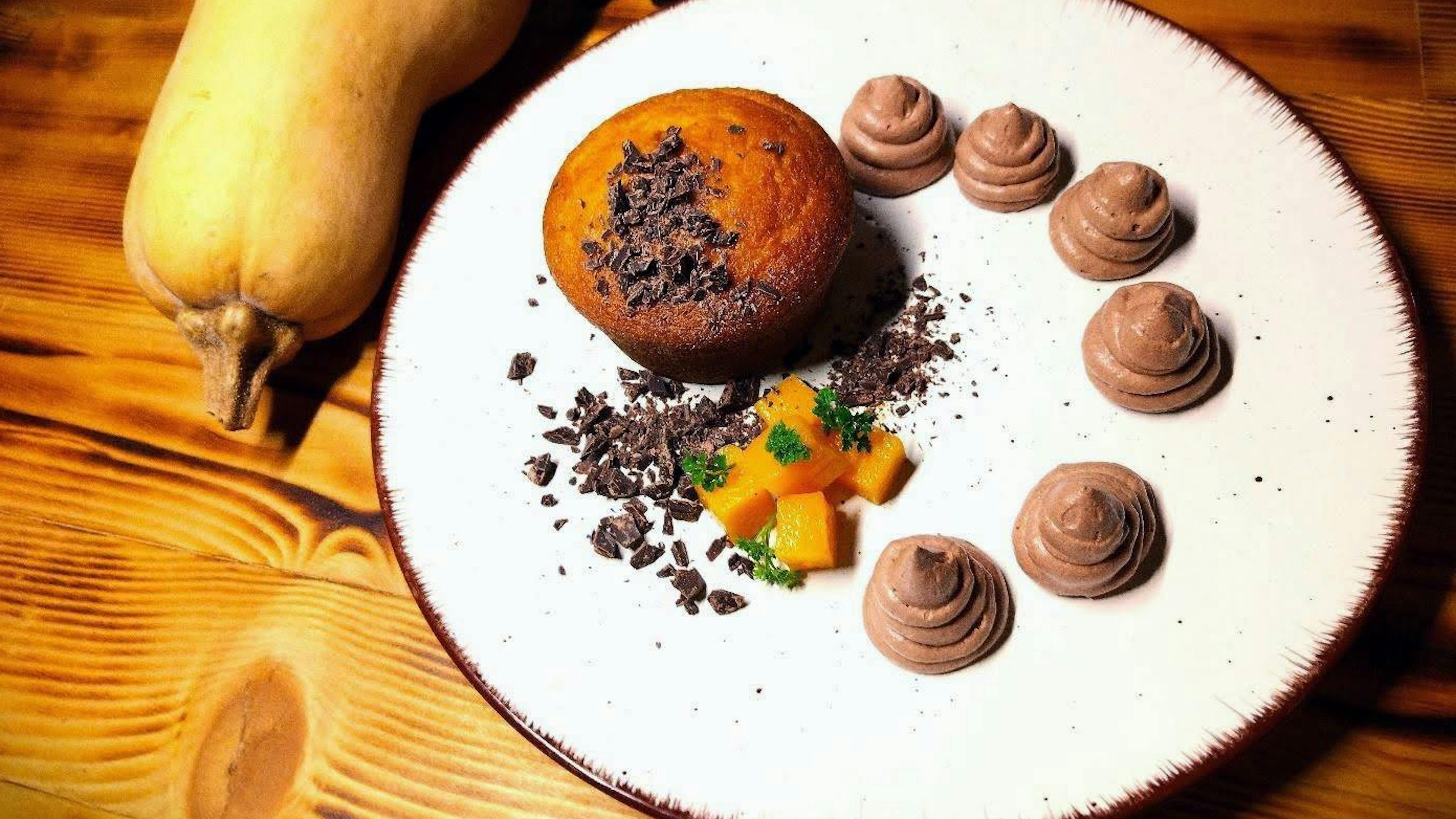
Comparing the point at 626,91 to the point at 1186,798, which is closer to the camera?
the point at 1186,798

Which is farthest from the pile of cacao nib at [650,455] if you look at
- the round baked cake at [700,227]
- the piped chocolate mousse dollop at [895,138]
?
the piped chocolate mousse dollop at [895,138]

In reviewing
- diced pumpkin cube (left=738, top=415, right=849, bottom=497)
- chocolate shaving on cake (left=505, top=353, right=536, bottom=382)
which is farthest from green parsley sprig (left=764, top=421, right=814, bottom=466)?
chocolate shaving on cake (left=505, top=353, right=536, bottom=382)

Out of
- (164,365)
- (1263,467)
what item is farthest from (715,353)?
(164,365)

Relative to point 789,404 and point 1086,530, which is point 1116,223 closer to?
point 1086,530

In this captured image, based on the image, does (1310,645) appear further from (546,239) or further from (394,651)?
(394,651)

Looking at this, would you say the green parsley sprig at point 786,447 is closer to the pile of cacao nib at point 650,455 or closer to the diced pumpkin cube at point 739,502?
the diced pumpkin cube at point 739,502

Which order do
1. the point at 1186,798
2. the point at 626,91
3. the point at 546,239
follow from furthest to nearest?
the point at 626,91 → the point at 546,239 → the point at 1186,798

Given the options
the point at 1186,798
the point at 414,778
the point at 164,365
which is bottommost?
the point at 414,778

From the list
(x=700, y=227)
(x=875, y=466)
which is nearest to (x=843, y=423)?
(x=875, y=466)
